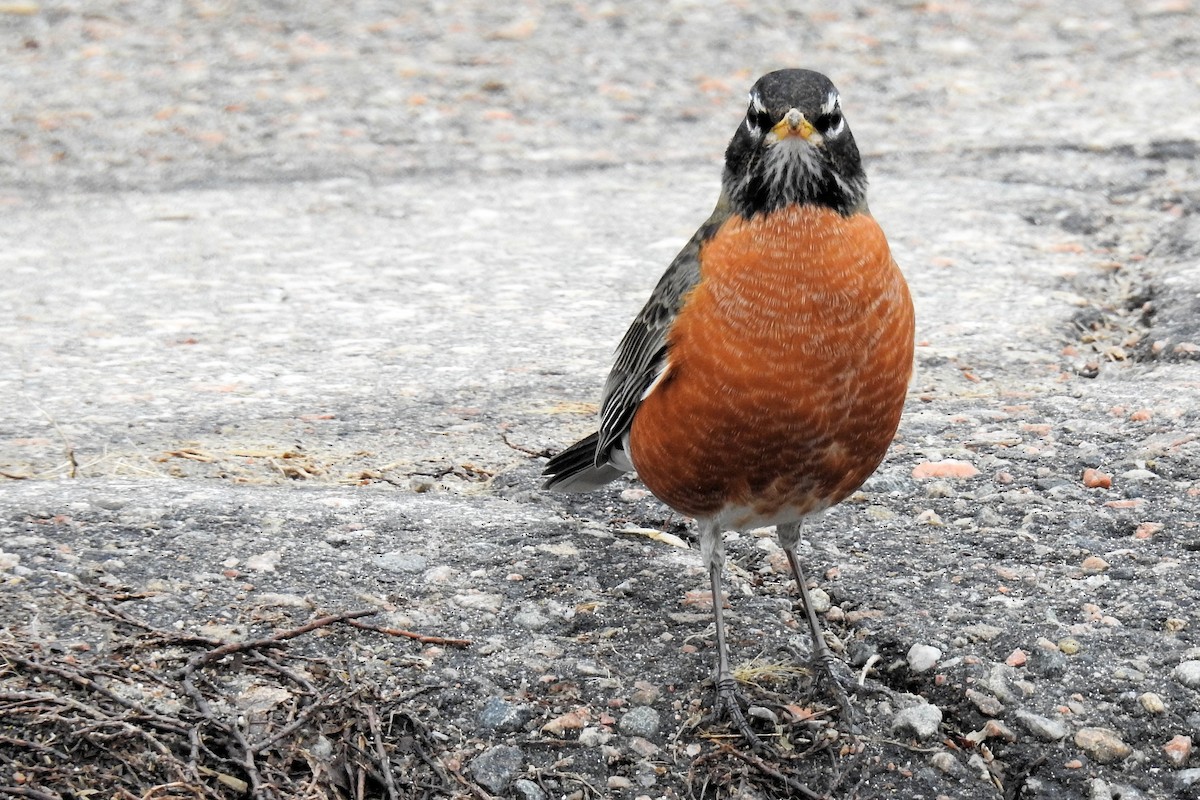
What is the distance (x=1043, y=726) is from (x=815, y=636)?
496 mm

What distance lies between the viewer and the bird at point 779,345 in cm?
284

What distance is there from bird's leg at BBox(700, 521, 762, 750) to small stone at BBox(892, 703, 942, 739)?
0.27 m

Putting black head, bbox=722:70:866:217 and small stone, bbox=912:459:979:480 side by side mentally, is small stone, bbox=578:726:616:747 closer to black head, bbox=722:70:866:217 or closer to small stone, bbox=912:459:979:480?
black head, bbox=722:70:866:217

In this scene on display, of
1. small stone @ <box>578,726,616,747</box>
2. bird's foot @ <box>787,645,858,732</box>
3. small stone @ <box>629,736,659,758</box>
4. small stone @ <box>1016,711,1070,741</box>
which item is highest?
small stone @ <box>1016,711,1070,741</box>

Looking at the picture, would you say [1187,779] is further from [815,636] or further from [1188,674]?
[815,636]

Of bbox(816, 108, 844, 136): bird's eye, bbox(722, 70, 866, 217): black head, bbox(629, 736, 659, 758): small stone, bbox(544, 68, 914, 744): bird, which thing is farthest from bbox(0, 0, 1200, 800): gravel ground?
bbox(816, 108, 844, 136): bird's eye

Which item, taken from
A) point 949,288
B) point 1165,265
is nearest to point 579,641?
point 949,288

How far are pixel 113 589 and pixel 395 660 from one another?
0.59 m

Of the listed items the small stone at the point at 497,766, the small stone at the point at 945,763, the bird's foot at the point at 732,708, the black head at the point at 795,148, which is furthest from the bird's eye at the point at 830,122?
the small stone at the point at 497,766

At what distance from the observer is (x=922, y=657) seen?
9.51 feet

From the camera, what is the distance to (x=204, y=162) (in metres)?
5.92

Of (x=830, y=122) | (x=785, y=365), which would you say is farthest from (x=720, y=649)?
(x=830, y=122)

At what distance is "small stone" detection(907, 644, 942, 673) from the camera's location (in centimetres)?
288

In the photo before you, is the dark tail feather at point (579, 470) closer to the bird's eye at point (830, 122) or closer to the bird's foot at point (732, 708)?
the bird's foot at point (732, 708)
